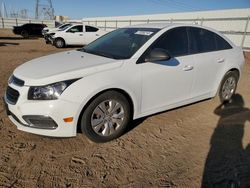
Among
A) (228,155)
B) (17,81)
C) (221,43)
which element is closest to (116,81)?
(17,81)

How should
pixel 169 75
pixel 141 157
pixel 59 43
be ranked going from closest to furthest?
pixel 141 157, pixel 169 75, pixel 59 43

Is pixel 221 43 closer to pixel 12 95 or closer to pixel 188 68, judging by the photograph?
pixel 188 68

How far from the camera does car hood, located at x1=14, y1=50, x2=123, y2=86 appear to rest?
273 centimetres

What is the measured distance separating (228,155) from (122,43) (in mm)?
2345

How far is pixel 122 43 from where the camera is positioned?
12.3 feet

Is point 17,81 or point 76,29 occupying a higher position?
point 17,81

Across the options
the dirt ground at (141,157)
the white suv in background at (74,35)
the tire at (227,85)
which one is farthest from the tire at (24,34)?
the tire at (227,85)

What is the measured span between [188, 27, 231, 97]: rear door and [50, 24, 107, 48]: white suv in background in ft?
38.3

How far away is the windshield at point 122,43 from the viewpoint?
3390 millimetres

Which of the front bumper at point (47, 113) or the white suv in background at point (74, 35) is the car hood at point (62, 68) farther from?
the white suv in background at point (74, 35)

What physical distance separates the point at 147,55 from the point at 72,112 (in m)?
1.37

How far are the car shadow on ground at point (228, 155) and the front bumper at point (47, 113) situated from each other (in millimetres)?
1727

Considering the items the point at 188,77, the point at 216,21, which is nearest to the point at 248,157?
the point at 188,77

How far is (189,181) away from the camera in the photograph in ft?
8.11
